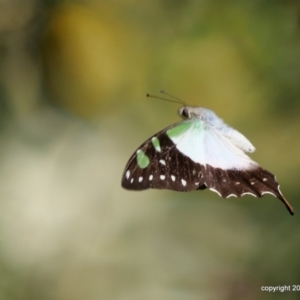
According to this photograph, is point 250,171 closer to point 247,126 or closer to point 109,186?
point 247,126

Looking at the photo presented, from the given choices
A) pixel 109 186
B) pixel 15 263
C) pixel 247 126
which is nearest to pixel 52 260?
pixel 15 263

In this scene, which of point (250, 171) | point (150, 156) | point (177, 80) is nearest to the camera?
point (150, 156)

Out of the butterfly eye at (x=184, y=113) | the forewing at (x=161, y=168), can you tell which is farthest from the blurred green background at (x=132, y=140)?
the forewing at (x=161, y=168)

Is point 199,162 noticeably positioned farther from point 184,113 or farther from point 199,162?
point 184,113

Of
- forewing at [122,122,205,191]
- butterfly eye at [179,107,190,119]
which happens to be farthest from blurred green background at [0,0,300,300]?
forewing at [122,122,205,191]

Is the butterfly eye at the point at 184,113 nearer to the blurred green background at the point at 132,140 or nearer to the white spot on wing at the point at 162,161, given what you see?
the blurred green background at the point at 132,140

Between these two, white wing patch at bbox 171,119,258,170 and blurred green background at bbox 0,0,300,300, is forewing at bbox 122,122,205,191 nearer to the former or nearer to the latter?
white wing patch at bbox 171,119,258,170
